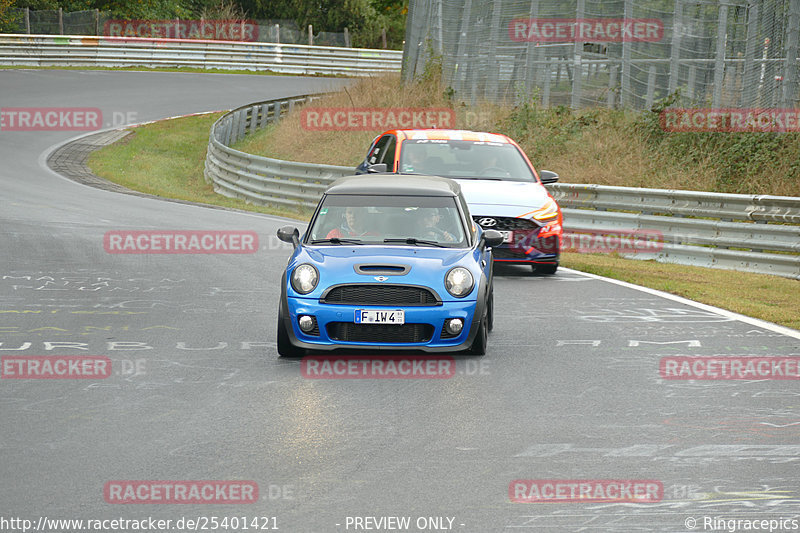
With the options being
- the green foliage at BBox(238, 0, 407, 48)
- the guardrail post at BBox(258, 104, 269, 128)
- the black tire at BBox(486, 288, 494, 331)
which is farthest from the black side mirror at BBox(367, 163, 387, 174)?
the green foliage at BBox(238, 0, 407, 48)

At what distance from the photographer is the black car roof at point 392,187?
10.5 m

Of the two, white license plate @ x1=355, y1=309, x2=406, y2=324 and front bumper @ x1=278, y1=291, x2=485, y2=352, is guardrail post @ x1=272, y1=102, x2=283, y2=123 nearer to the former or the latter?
front bumper @ x1=278, y1=291, x2=485, y2=352

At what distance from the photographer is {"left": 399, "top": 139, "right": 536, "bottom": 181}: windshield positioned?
15.7m

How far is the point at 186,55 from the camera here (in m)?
51.2

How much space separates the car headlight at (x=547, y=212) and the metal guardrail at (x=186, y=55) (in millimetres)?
34231

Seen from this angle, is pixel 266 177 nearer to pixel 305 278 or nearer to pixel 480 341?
pixel 305 278

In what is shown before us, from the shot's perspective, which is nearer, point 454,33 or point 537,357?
point 537,357

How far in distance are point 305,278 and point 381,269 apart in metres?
0.62

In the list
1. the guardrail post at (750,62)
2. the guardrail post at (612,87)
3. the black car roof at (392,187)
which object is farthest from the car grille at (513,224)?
the guardrail post at (612,87)

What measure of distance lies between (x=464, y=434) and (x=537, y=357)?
270 centimetres

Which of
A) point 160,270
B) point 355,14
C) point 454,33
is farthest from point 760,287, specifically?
point 355,14

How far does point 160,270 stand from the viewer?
14.8 metres

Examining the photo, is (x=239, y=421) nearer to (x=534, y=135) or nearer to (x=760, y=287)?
(x=760, y=287)

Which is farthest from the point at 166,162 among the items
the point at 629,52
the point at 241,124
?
the point at 629,52
